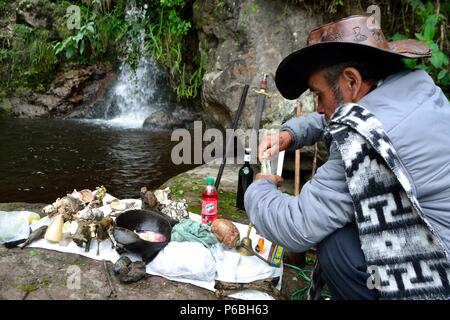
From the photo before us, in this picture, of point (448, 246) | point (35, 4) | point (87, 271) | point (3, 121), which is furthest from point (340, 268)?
point (35, 4)

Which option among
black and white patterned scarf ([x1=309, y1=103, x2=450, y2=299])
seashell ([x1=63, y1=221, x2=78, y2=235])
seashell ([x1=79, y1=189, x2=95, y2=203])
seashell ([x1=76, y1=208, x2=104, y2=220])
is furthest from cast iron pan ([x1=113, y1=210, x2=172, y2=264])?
black and white patterned scarf ([x1=309, y1=103, x2=450, y2=299])

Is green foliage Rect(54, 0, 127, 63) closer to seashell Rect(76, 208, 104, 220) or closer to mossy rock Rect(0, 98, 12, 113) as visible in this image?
mossy rock Rect(0, 98, 12, 113)

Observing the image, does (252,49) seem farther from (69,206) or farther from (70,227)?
(70,227)

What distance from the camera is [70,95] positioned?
10672 mm

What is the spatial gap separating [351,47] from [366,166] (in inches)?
22.3

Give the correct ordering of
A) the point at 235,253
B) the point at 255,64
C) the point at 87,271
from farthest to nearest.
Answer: the point at 255,64 < the point at 235,253 < the point at 87,271

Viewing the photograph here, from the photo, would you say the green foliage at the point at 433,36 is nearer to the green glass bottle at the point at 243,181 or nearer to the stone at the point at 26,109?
the green glass bottle at the point at 243,181

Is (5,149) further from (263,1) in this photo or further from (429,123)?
(429,123)

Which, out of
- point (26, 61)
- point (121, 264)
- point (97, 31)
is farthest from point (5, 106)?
point (121, 264)

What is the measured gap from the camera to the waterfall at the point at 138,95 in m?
10.4

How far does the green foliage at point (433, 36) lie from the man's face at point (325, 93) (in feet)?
8.87

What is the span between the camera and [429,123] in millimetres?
1577

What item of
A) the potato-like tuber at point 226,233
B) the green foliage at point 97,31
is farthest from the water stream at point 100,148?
the potato-like tuber at point 226,233

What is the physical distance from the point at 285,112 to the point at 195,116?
542 cm
